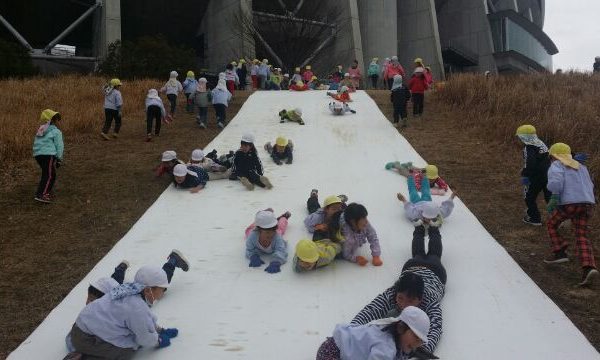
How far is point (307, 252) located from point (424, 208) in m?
1.82

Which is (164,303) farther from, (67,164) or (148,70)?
(148,70)

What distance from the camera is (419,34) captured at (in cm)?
3800

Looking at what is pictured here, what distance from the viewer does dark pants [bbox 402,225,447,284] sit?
5449mm

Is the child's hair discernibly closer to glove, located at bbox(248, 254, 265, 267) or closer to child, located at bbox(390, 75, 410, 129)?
glove, located at bbox(248, 254, 265, 267)

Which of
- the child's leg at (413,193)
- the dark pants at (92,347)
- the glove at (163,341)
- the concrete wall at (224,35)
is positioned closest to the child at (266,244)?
the glove at (163,341)

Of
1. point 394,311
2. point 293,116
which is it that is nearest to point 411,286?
point 394,311

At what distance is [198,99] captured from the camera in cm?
1411

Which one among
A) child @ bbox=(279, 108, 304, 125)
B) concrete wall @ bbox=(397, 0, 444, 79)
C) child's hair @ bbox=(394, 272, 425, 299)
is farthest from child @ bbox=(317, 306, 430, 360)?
concrete wall @ bbox=(397, 0, 444, 79)

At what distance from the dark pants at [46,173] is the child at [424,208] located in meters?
5.35

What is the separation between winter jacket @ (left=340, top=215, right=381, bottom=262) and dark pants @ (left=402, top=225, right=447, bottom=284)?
44 centimetres

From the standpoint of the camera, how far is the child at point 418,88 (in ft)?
47.2

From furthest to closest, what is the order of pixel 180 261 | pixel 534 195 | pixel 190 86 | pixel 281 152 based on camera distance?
pixel 190 86, pixel 281 152, pixel 534 195, pixel 180 261

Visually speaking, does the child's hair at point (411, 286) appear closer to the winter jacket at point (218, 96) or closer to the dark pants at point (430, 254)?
the dark pants at point (430, 254)

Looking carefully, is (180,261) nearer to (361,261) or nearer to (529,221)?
(361,261)
